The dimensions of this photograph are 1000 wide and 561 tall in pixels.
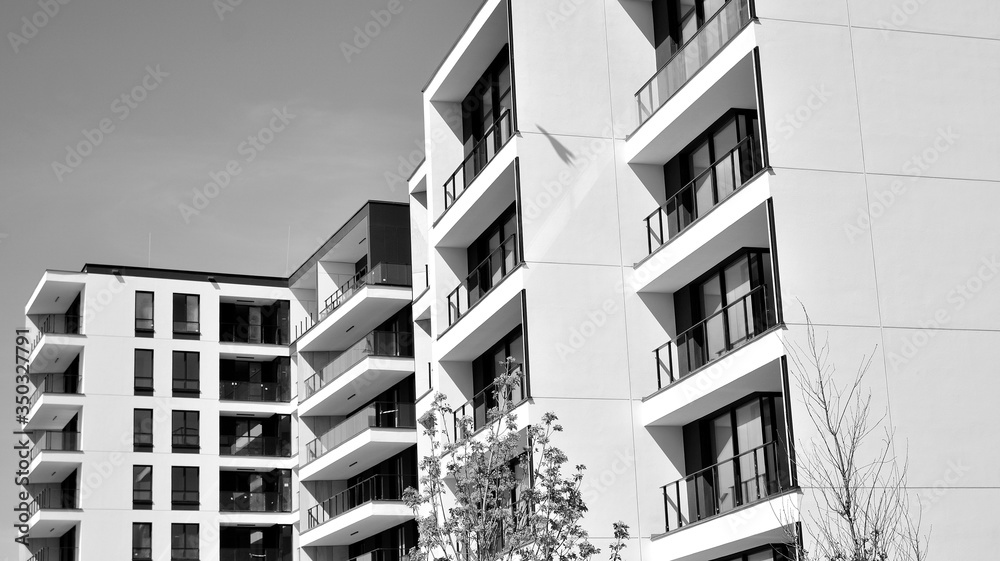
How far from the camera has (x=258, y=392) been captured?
64.8 metres

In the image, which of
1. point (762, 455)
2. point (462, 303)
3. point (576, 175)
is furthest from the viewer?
point (462, 303)

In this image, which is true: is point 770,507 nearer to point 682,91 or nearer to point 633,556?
point 633,556

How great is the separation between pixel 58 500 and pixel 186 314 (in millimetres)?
11152

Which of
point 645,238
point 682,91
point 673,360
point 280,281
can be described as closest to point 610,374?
point 673,360

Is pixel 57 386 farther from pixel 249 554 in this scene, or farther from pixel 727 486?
pixel 727 486

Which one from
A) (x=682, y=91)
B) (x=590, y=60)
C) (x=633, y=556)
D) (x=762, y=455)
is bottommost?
(x=633, y=556)

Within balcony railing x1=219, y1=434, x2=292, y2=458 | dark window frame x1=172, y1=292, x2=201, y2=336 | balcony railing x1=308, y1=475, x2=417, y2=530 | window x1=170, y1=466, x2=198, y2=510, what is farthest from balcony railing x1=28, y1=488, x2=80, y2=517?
balcony railing x1=308, y1=475, x2=417, y2=530

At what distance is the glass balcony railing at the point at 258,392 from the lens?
64.7 meters

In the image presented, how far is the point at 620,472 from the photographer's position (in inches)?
1118

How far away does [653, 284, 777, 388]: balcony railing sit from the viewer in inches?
1022

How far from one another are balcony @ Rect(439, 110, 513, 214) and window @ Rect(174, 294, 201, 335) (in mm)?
31968

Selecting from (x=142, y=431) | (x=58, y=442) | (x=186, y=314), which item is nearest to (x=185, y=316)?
(x=186, y=314)

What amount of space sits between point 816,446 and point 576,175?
10166 mm

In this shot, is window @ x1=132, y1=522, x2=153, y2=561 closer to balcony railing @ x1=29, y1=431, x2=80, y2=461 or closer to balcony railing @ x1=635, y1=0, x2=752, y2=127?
balcony railing @ x1=29, y1=431, x2=80, y2=461
